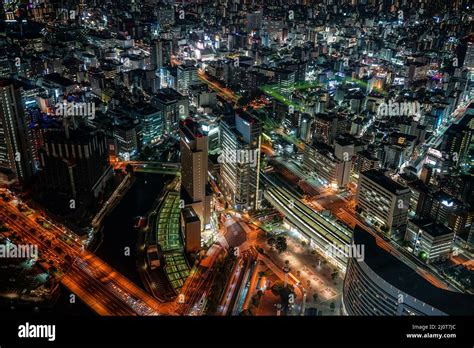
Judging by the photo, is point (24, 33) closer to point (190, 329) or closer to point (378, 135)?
point (378, 135)

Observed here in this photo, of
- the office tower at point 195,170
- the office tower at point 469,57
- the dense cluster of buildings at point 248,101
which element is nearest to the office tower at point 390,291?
the dense cluster of buildings at point 248,101

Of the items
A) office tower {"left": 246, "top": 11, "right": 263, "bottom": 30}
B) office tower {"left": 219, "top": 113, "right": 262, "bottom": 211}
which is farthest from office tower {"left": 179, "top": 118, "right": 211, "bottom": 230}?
office tower {"left": 246, "top": 11, "right": 263, "bottom": 30}

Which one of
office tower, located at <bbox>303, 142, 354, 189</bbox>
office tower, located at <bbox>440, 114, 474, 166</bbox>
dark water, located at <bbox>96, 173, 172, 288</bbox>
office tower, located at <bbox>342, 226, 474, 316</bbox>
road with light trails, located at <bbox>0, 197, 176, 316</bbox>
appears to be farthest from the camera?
office tower, located at <bbox>440, 114, 474, 166</bbox>

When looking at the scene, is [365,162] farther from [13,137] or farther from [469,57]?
[469,57]

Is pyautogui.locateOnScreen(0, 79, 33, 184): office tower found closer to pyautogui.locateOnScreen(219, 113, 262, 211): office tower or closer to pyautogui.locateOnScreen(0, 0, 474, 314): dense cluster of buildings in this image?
pyautogui.locateOnScreen(0, 0, 474, 314): dense cluster of buildings

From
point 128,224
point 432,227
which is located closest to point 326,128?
point 432,227

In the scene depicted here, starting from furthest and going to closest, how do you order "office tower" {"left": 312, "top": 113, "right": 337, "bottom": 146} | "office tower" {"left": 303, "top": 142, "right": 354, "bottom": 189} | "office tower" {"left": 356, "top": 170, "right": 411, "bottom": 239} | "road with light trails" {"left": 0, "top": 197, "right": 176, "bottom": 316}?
"office tower" {"left": 312, "top": 113, "right": 337, "bottom": 146} → "office tower" {"left": 303, "top": 142, "right": 354, "bottom": 189} → "office tower" {"left": 356, "top": 170, "right": 411, "bottom": 239} → "road with light trails" {"left": 0, "top": 197, "right": 176, "bottom": 316}

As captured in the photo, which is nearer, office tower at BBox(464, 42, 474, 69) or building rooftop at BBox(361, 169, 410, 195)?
building rooftop at BBox(361, 169, 410, 195)
